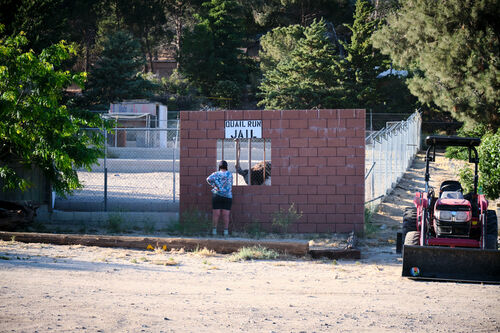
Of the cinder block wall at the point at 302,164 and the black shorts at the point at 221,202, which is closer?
the black shorts at the point at 221,202

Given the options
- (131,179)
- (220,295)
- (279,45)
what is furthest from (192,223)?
(279,45)

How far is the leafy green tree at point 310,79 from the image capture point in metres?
37.9

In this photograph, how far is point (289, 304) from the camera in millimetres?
7332

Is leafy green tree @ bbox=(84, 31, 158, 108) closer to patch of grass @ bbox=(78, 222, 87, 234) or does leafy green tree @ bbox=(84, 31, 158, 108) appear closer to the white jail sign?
patch of grass @ bbox=(78, 222, 87, 234)

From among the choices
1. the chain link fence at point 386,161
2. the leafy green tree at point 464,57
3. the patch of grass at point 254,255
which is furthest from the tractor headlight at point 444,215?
the leafy green tree at point 464,57

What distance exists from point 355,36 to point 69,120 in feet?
101

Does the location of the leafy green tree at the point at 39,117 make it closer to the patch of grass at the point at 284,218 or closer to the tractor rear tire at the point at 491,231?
the patch of grass at the point at 284,218

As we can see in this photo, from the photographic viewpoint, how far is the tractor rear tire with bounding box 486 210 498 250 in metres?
9.48

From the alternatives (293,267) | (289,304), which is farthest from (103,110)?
(289,304)

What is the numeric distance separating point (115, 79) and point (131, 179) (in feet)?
Answer: 62.2

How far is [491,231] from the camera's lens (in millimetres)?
9820

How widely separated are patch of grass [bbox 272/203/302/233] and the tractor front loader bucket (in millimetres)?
5078

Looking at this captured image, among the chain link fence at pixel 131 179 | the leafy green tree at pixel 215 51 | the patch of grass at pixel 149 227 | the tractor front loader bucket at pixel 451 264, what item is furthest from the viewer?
the leafy green tree at pixel 215 51

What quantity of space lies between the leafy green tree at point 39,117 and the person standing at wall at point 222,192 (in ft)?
8.85
